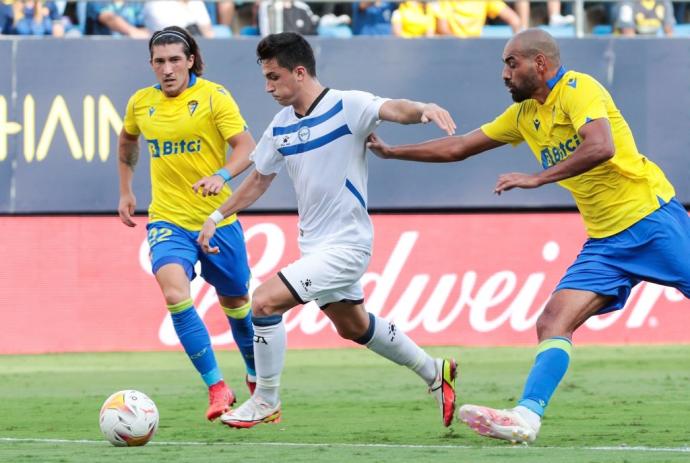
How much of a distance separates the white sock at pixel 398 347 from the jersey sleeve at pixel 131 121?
2.40 metres

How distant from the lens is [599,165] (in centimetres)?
725

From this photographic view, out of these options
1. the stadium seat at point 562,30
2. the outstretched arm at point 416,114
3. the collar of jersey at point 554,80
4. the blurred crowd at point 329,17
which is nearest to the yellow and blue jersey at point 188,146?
the outstretched arm at point 416,114

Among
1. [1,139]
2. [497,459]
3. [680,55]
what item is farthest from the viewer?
[680,55]

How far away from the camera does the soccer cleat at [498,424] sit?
6.90 meters

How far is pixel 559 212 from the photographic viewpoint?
50.9ft

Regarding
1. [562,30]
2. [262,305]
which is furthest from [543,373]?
[562,30]

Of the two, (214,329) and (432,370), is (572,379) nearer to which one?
(432,370)

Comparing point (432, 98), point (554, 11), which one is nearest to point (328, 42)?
point (432, 98)

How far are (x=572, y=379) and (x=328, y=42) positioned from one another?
5167 millimetres

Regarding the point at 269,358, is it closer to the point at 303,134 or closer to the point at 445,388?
the point at 445,388

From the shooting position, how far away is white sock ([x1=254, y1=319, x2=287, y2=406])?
8234mm

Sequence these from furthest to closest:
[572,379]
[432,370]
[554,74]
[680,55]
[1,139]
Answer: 1. [680,55]
2. [1,139]
3. [572,379]
4. [432,370]
5. [554,74]

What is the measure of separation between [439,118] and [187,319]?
8.80 ft

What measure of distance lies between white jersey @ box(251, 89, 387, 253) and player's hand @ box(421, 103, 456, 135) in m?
0.69
